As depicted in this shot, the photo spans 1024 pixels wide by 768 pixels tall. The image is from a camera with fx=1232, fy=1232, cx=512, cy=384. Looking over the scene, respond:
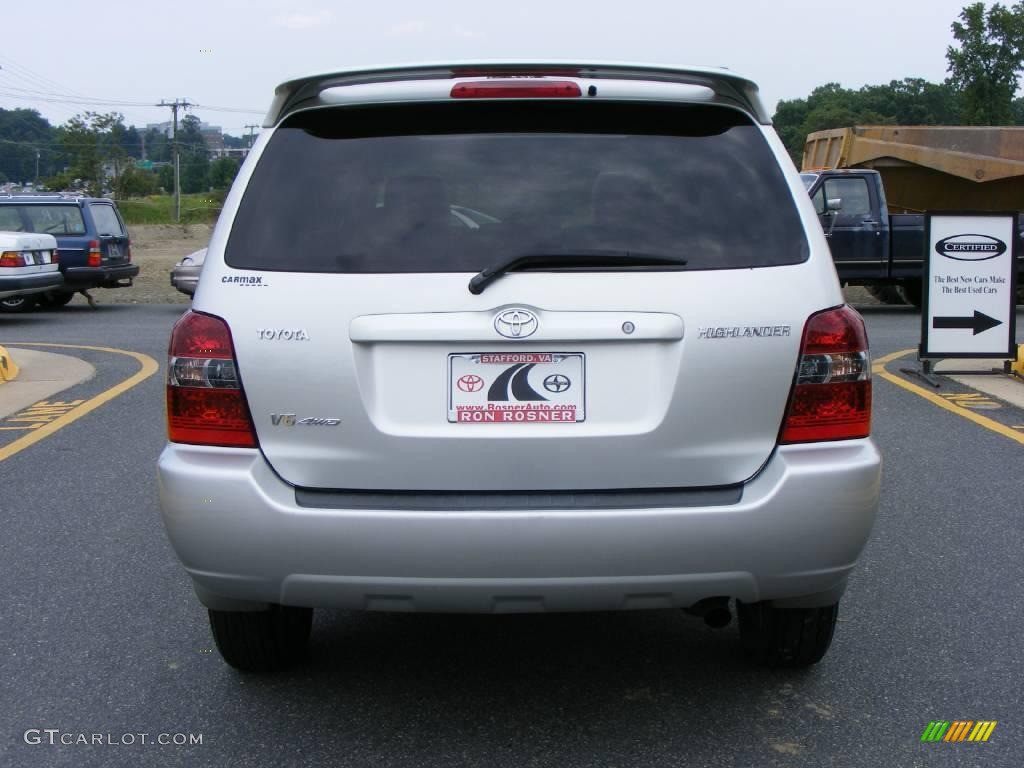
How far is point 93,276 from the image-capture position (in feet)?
→ 63.7

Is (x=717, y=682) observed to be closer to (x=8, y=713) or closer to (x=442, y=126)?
(x=442, y=126)

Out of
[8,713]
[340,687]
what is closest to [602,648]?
[340,687]

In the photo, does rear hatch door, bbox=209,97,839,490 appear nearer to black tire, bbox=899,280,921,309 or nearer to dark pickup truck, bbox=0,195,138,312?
black tire, bbox=899,280,921,309

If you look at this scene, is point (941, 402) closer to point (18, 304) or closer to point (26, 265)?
point (26, 265)

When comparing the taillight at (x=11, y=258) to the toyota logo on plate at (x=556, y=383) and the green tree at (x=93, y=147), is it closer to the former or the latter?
the toyota logo on plate at (x=556, y=383)

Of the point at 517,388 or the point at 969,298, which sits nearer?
the point at 517,388

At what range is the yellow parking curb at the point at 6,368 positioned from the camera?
1109cm

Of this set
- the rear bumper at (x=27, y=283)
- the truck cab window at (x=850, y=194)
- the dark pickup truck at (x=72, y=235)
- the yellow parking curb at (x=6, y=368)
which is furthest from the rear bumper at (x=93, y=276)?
the truck cab window at (x=850, y=194)

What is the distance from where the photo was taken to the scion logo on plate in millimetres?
10594

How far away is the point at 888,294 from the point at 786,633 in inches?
710

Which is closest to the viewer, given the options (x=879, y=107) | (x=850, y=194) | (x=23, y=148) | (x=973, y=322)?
(x=973, y=322)

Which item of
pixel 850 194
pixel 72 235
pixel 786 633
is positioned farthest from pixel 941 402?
pixel 72 235

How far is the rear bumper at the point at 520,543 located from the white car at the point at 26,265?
1448 centimetres

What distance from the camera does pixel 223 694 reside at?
386 centimetres
